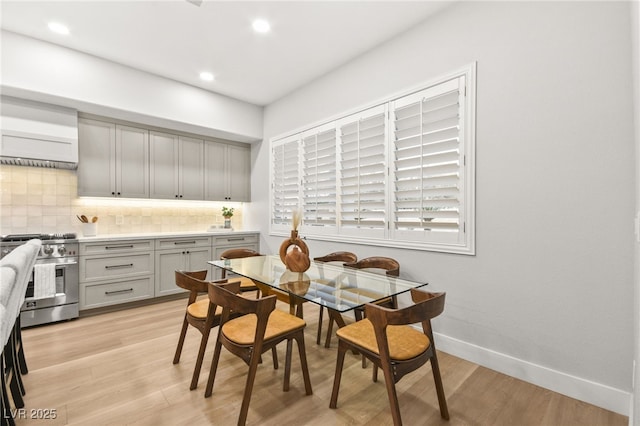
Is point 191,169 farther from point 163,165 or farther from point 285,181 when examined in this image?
point 285,181

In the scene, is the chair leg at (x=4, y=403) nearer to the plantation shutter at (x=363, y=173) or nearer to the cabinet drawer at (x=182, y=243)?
the cabinet drawer at (x=182, y=243)

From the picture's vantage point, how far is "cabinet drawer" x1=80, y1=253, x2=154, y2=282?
10.9 feet

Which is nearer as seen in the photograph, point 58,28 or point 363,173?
point 58,28

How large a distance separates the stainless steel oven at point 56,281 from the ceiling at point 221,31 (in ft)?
6.89

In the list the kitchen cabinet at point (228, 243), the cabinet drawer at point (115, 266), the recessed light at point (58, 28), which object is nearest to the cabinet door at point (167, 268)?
the cabinet drawer at point (115, 266)

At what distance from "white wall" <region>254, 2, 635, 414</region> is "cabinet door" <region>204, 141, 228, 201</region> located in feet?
11.2

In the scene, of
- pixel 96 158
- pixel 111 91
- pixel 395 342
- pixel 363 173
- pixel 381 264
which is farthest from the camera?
pixel 96 158

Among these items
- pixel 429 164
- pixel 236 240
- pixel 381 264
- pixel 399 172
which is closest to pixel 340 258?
pixel 381 264

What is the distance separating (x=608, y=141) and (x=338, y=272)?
1994 mm

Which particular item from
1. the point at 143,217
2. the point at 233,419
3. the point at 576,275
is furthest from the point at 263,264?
the point at 143,217

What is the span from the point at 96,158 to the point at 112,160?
167 mm

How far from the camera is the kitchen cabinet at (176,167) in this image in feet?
13.6

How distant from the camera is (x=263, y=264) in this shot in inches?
107

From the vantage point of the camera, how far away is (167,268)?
12.8 feet
